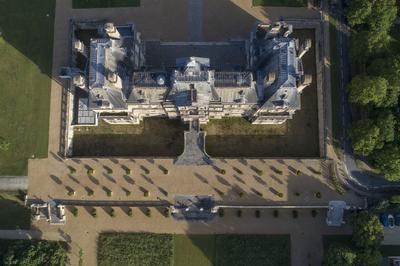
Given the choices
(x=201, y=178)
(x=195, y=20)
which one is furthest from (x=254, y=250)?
(x=195, y=20)

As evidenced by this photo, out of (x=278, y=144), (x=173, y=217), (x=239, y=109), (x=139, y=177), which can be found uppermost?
(x=239, y=109)

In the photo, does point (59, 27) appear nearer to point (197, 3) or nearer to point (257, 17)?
point (197, 3)

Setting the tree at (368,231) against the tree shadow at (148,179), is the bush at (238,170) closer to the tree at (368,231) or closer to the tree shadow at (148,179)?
the tree shadow at (148,179)

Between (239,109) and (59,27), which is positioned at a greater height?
(59,27)

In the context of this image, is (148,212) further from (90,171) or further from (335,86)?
(335,86)

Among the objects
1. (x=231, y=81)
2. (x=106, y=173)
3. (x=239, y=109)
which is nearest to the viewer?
(x=231, y=81)

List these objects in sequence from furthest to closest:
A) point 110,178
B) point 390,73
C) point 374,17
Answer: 1. point 110,178
2. point 374,17
3. point 390,73

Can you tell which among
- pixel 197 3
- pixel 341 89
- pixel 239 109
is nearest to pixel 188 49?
pixel 197 3
